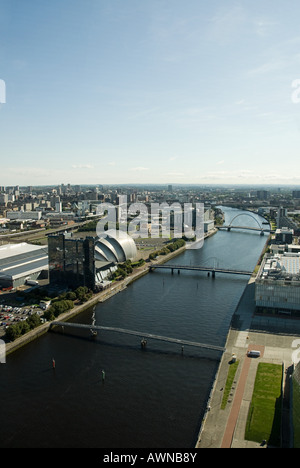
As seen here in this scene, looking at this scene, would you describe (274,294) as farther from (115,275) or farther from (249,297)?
(115,275)

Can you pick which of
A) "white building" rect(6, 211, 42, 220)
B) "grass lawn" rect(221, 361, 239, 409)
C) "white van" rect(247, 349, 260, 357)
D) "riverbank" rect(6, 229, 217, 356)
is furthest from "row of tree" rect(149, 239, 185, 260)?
"white building" rect(6, 211, 42, 220)

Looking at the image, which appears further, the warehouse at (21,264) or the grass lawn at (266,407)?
the warehouse at (21,264)

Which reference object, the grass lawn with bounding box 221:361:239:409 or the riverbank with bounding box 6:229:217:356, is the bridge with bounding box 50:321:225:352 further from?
the grass lawn with bounding box 221:361:239:409

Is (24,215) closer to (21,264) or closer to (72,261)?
(21,264)

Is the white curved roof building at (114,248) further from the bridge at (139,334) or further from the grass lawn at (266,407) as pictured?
the grass lawn at (266,407)

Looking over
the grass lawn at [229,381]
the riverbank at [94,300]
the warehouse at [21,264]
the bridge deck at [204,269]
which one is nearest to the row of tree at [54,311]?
the riverbank at [94,300]
